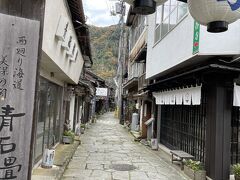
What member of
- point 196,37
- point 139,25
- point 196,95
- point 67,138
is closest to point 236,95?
point 196,95

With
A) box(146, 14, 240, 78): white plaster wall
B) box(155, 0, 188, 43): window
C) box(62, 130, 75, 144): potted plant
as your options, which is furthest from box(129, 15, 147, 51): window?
box(62, 130, 75, 144): potted plant

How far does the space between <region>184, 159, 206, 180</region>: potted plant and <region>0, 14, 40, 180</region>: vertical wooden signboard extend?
26.6 ft

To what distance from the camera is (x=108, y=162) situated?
47.0ft

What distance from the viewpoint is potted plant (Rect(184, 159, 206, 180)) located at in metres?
11.1

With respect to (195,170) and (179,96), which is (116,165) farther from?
(179,96)

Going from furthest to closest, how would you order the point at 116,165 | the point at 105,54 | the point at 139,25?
the point at 105,54, the point at 139,25, the point at 116,165

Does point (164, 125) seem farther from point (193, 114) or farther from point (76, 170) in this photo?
point (76, 170)

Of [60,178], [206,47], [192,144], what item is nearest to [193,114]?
[192,144]

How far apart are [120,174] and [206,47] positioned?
5.73 metres

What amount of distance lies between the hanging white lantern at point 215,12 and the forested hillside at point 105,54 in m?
89.6

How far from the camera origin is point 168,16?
16.1 metres

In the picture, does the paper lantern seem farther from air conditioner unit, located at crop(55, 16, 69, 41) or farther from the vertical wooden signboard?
air conditioner unit, located at crop(55, 16, 69, 41)

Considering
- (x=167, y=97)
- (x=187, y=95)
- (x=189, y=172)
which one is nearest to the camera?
(x=189, y=172)

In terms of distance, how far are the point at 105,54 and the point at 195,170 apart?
89630 millimetres
